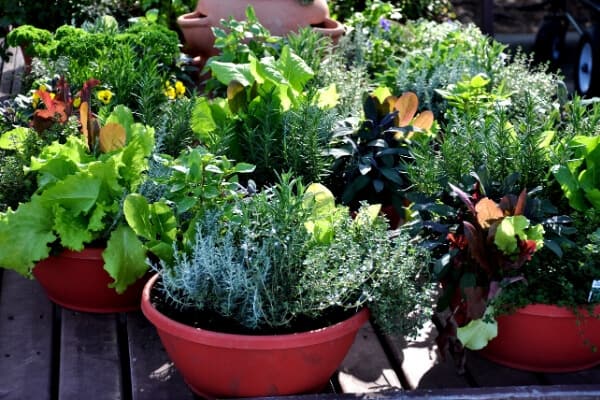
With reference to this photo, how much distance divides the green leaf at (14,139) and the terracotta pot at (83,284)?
413 mm

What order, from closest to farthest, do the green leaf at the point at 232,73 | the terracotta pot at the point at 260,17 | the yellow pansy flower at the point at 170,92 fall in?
1. the green leaf at the point at 232,73
2. the yellow pansy flower at the point at 170,92
3. the terracotta pot at the point at 260,17

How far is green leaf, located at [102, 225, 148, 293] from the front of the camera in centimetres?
217

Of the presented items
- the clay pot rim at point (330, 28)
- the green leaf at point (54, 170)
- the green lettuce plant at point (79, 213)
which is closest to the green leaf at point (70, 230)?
the green lettuce plant at point (79, 213)

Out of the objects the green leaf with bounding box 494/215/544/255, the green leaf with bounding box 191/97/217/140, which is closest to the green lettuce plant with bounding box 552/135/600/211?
the green leaf with bounding box 494/215/544/255

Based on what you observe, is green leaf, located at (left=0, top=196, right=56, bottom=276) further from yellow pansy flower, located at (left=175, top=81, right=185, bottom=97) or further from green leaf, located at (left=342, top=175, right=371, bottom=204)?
yellow pansy flower, located at (left=175, top=81, right=185, bottom=97)

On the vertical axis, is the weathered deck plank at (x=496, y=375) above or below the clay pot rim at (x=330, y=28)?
below

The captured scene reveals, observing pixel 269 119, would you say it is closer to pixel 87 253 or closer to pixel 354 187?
pixel 354 187

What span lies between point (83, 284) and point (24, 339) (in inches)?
8.9

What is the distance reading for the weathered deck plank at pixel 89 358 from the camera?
2072mm

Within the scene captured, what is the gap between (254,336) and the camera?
1871 mm

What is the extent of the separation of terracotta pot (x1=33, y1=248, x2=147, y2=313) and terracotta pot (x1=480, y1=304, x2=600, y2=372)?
1.08m

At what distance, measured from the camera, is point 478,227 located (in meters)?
2.08

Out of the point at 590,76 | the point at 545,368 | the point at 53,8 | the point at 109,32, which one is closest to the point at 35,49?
the point at 109,32

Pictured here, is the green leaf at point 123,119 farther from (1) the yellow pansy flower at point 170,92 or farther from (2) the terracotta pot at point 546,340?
(2) the terracotta pot at point 546,340
